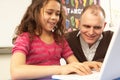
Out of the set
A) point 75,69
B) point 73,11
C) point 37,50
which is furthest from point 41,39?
point 73,11

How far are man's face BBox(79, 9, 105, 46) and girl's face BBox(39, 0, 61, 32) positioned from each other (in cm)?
32

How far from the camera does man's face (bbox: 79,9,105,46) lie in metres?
1.28

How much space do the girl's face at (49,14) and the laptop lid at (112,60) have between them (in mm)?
489

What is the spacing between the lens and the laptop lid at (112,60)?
502mm

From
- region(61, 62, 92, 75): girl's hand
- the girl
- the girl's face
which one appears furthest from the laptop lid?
the girl's face

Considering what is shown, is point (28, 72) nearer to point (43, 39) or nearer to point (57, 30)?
point (43, 39)

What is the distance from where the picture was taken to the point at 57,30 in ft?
3.83

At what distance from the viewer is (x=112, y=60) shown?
1.77ft

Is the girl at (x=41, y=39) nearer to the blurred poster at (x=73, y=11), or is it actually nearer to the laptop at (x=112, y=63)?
the laptop at (x=112, y=63)

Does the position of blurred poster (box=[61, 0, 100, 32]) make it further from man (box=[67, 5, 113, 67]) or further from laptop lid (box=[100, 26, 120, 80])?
laptop lid (box=[100, 26, 120, 80])

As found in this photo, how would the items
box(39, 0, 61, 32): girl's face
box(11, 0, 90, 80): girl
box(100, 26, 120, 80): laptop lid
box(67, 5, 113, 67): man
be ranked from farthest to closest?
box(67, 5, 113, 67): man → box(39, 0, 61, 32): girl's face → box(11, 0, 90, 80): girl → box(100, 26, 120, 80): laptop lid

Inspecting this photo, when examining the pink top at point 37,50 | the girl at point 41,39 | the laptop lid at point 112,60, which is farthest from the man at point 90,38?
the laptop lid at point 112,60

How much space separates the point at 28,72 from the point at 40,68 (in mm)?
39

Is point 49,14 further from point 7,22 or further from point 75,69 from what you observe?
point 7,22
